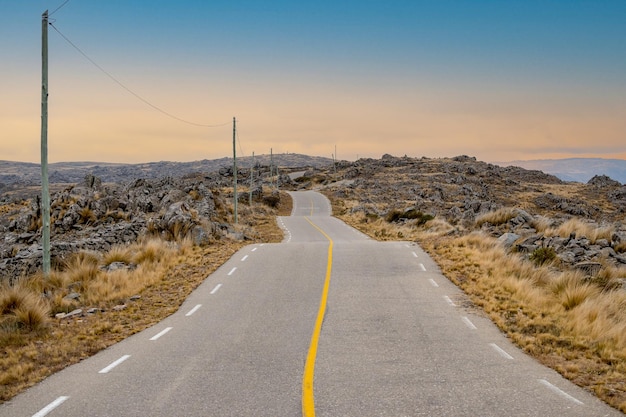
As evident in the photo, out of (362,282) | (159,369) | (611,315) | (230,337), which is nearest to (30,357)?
(159,369)

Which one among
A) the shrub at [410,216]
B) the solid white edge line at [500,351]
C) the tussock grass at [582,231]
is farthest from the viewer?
the shrub at [410,216]

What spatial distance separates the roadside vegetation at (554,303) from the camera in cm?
835

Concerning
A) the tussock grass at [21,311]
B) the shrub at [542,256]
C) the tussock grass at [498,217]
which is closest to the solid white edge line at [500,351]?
the shrub at [542,256]

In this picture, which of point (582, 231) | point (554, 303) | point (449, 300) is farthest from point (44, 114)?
point (582, 231)

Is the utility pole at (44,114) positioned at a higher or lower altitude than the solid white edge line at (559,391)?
higher

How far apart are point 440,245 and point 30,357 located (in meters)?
18.2

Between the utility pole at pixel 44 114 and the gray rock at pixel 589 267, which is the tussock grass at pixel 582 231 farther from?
the utility pole at pixel 44 114

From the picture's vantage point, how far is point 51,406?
259 inches

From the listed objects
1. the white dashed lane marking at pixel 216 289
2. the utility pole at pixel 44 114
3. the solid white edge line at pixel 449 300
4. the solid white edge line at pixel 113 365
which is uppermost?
the utility pole at pixel 44 114

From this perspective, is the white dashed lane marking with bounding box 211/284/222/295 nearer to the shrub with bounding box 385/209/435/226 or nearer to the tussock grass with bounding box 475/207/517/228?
the tussock grass with bounding box 475/207/517/228

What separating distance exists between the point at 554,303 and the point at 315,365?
8.00 m

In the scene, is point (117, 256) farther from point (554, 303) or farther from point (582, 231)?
point (582, 231)

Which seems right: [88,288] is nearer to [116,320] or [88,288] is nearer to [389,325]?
[116,320]

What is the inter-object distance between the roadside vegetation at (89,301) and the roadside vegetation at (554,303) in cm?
863
